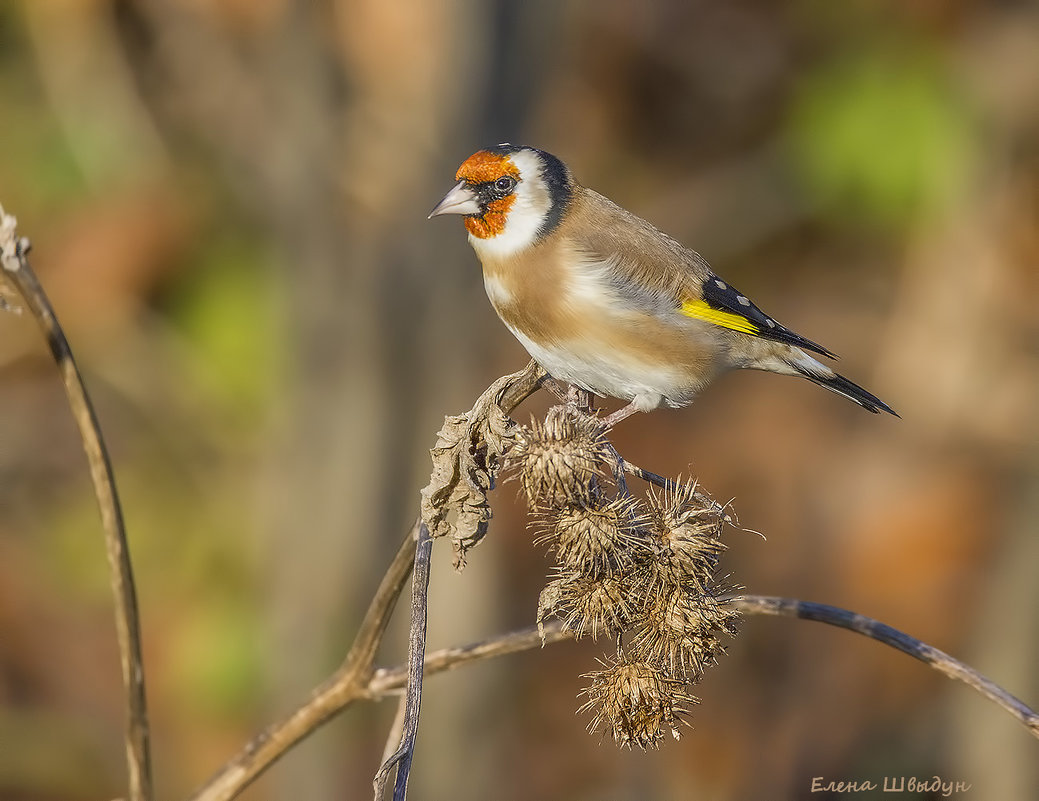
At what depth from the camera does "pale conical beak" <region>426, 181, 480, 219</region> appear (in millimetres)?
3260

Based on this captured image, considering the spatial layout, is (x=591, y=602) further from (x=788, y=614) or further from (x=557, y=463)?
(x=788, y=614)

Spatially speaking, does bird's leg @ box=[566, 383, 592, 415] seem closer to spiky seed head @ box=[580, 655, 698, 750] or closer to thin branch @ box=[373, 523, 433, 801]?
spiky seed head @ box=[580, 655, 698, 750]

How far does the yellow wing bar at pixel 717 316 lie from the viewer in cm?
346

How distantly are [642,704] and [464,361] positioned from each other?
4.38 m

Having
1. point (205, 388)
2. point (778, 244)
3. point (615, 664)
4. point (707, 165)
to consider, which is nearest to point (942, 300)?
point (778, 244)

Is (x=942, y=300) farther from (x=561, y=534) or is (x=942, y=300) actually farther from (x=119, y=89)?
(x=561, y=534)

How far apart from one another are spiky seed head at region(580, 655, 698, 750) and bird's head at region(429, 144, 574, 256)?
1534mm

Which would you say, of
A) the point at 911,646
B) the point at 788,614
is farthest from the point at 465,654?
the point at 911,646

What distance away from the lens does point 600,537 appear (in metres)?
2.18

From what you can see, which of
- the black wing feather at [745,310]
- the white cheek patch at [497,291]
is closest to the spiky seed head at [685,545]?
the white cheek patch at [497,291]

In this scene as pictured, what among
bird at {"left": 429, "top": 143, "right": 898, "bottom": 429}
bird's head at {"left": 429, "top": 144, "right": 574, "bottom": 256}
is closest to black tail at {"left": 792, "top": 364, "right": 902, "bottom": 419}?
bird at {"left": 429, "top": 143, "right": 898, "bottom": 429}

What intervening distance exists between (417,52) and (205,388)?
2.80 metres

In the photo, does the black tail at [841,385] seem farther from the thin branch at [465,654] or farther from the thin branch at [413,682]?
the thin branch at [413,682]

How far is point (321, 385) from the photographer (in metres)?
6.37
